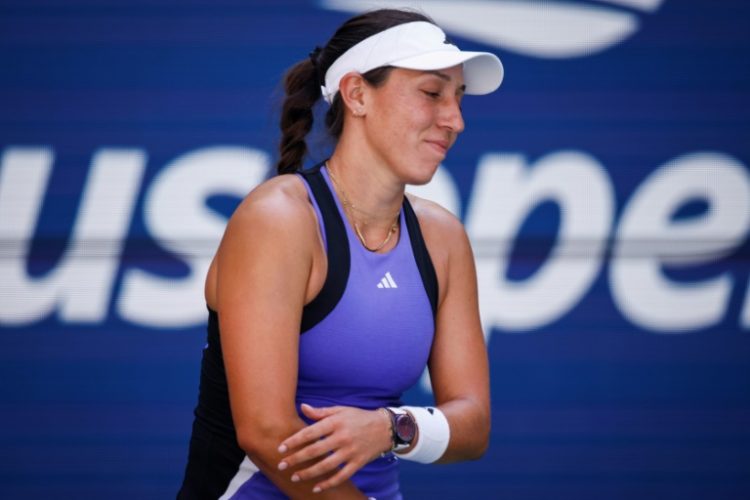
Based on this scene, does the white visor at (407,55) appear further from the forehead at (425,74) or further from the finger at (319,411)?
the finger at (319,411)

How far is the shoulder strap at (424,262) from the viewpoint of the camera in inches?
87.6

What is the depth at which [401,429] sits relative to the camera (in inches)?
80.9

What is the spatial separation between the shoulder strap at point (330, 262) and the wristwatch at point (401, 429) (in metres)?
0.23

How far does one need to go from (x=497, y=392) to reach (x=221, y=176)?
47.3 inches

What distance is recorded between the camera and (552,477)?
379 cm

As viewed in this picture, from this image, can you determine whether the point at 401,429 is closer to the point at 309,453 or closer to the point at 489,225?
the point at 309,453

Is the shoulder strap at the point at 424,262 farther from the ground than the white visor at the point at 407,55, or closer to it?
closer to it

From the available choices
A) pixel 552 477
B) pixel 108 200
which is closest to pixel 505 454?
pixel 552 477

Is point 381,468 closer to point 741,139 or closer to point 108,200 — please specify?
point 108,200

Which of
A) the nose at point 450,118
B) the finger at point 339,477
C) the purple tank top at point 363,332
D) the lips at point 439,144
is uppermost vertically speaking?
the nose at point 450,118

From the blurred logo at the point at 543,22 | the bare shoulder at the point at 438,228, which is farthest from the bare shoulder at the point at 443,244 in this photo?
the blurred logo at the point at 543,22

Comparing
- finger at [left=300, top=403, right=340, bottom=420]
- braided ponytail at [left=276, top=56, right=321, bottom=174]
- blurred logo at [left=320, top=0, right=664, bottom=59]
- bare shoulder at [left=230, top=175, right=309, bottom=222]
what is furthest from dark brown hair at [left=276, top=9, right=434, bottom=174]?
blurred logo at [left=320, top=0, right=664, bottom=59]

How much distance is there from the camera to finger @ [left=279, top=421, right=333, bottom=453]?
6.32 ft

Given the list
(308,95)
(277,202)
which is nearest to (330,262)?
(277,202)
